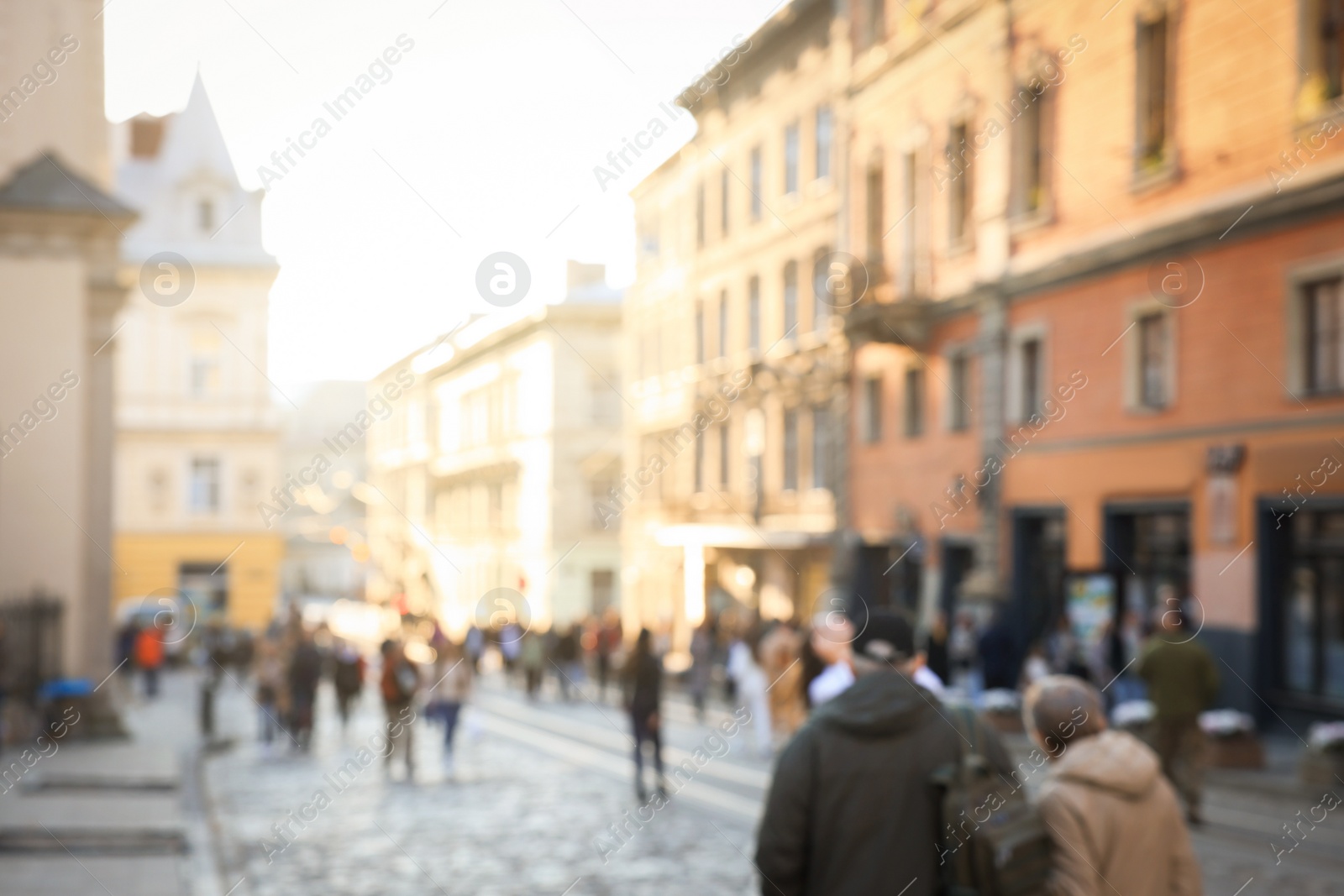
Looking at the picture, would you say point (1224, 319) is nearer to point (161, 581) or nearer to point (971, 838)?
point (971, 838)

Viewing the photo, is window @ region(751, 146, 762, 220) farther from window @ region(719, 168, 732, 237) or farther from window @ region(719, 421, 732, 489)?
window @ region(719, 421, 732, 489)

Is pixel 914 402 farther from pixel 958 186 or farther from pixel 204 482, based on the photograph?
pixel 204 482

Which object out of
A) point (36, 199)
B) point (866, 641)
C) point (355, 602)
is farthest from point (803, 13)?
point (355, 602)

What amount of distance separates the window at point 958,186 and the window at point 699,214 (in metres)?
17.1

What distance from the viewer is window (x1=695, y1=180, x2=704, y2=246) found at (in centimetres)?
4781

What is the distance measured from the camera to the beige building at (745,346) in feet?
125

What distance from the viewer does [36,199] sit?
75.5 ft

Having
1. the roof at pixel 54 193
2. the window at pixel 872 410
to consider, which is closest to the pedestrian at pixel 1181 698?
the roof at pixel 54 193

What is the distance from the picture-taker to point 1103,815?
5.08 m

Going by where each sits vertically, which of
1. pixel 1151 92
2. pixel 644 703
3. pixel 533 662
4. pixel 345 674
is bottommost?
pixel 533 662

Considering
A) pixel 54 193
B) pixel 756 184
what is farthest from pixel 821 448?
pixel 54 193

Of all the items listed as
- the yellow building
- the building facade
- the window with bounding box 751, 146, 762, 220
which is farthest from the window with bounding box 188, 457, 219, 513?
the building facade

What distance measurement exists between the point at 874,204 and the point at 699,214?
13.6 metres

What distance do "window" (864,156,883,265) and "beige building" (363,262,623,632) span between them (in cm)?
1911
